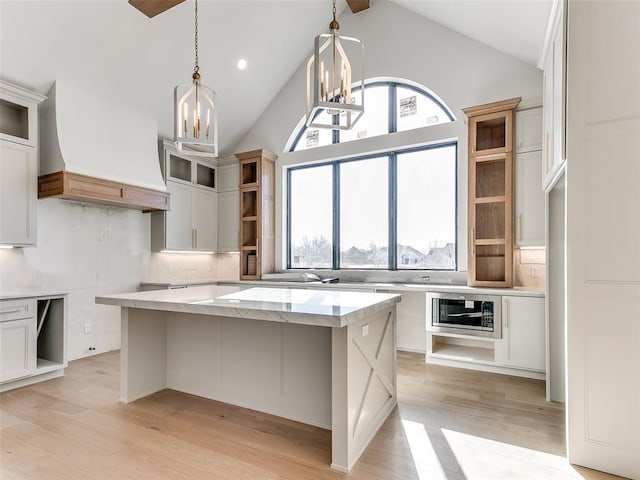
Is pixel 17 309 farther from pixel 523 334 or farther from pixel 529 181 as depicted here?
pixel 529 181

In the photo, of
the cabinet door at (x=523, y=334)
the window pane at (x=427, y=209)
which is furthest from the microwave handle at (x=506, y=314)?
the window pane at (x=427, y=209)

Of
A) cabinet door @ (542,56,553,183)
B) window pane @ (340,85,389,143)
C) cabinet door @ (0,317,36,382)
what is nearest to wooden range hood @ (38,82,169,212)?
cabinet door @ (0,317,36,382)

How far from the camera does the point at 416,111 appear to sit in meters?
4.73

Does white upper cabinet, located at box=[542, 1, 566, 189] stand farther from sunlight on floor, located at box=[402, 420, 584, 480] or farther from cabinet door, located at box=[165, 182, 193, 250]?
cabinet door, located at box=[165, 182, 193, 250]

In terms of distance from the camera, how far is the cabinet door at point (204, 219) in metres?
5.60

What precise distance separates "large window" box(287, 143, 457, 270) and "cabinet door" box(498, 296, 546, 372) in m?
1.06

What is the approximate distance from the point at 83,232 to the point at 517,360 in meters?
5.11

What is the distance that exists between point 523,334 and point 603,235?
1.77m

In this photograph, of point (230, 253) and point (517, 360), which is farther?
point (230, 253)

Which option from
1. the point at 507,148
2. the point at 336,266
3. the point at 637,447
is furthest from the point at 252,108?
the point at 637,447

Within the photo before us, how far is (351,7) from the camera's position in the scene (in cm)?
491

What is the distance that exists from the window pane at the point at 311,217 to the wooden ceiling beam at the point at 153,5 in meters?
2.75

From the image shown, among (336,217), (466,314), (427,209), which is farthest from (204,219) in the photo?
(466,314)

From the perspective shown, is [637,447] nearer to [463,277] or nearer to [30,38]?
[463,277]
